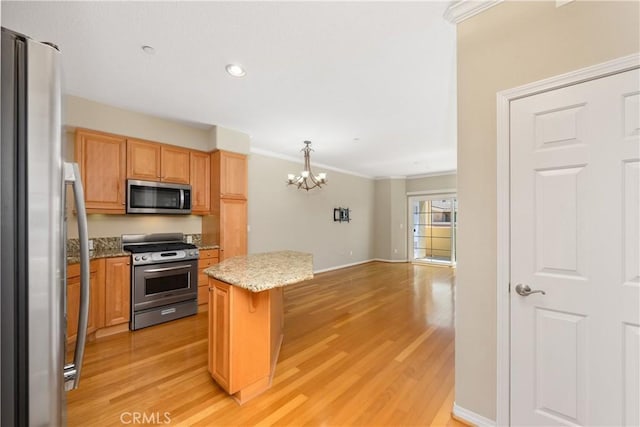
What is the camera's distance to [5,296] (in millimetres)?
725

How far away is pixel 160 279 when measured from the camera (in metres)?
3.29

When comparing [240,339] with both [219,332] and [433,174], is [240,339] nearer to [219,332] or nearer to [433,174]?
[219,332]

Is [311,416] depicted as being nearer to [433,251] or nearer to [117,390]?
[117,390]

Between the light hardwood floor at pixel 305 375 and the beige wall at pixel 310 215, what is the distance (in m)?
2.08

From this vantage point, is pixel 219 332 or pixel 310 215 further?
pixel 310 215

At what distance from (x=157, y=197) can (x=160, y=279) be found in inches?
42.6

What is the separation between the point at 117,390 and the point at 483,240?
285cm

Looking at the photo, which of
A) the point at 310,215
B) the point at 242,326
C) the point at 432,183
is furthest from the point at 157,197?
the point at 432,183

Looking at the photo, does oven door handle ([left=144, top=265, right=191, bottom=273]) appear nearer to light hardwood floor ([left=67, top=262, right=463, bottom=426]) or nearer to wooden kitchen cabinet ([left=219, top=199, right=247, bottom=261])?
wooden kitchen cabinet ([left=219, top=199, right=247, bottom=261])

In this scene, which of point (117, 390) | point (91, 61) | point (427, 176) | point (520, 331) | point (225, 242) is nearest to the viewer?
point (520, 331)

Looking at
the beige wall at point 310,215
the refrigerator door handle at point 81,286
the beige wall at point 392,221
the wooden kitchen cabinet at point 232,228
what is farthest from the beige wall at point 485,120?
the beige wall at point 392,221

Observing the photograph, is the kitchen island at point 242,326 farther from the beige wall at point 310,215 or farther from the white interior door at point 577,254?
the beige wall at point 310,215

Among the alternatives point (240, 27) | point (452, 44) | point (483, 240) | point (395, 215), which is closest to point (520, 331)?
point (483, 240)

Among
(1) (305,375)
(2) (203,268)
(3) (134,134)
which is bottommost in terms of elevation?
(1) (305,375)
